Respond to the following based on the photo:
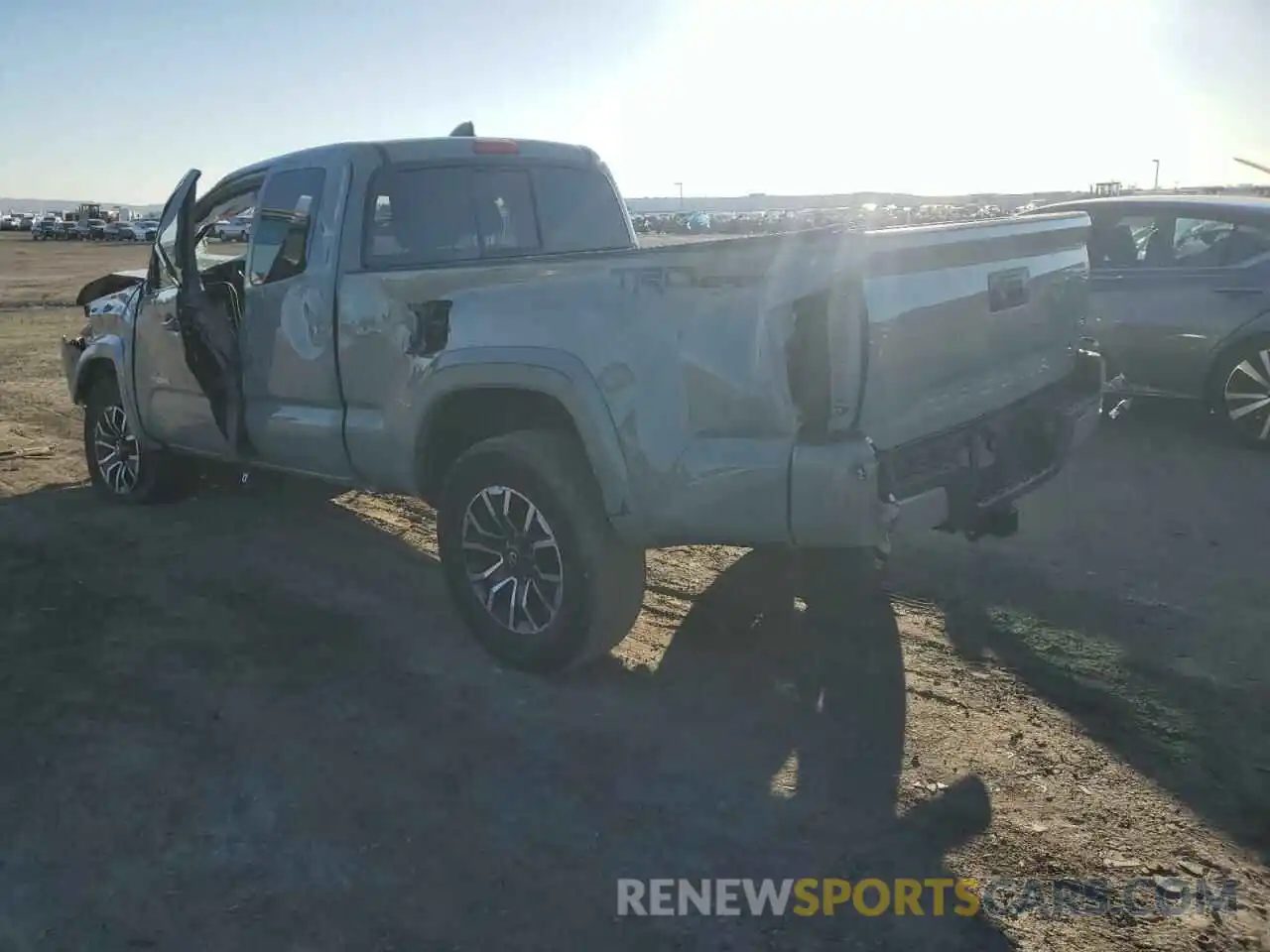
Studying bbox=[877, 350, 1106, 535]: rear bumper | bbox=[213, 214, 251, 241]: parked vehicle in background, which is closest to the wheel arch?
bbox=[877, 350, 1106, 535]: rear bumper

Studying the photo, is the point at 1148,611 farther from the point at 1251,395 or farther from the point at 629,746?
the point at 1251,395

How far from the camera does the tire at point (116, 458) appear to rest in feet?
22.6

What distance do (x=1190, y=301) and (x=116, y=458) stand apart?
24.1 ft

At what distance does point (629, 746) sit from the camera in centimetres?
385

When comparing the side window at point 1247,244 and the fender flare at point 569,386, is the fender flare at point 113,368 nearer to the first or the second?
the fender flare at point 569,386

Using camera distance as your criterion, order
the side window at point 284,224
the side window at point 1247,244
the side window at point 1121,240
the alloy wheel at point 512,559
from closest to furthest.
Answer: the alloy wheel at point 512,559 → the side window at point 284,224 → the side window at point 1247,244 → the side window at point 1121,240

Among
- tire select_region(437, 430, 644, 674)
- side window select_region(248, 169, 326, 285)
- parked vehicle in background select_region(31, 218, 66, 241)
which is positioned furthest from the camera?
parked vehicle in background select_region(31, 218, 66, 241)

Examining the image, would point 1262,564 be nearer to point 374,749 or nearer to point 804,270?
point 804,270

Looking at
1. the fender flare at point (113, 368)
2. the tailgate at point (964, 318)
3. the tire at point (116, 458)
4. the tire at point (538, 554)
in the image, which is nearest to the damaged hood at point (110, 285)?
the fender flare at point (113, 368)

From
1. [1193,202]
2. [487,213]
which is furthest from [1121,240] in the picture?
[487,213]

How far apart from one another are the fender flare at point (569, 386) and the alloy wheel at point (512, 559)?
367 mm

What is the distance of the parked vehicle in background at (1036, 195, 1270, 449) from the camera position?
7.50m

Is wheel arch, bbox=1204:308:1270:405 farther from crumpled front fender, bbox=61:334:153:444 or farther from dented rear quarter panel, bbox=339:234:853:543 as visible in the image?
crumpled front fender, bbox=61:334:153:444

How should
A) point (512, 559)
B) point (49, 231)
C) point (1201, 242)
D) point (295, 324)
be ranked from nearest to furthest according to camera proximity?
1. point (512, 559)
2. point (295, 324)
3. point (1201, 242)
4. point (49, 231)
